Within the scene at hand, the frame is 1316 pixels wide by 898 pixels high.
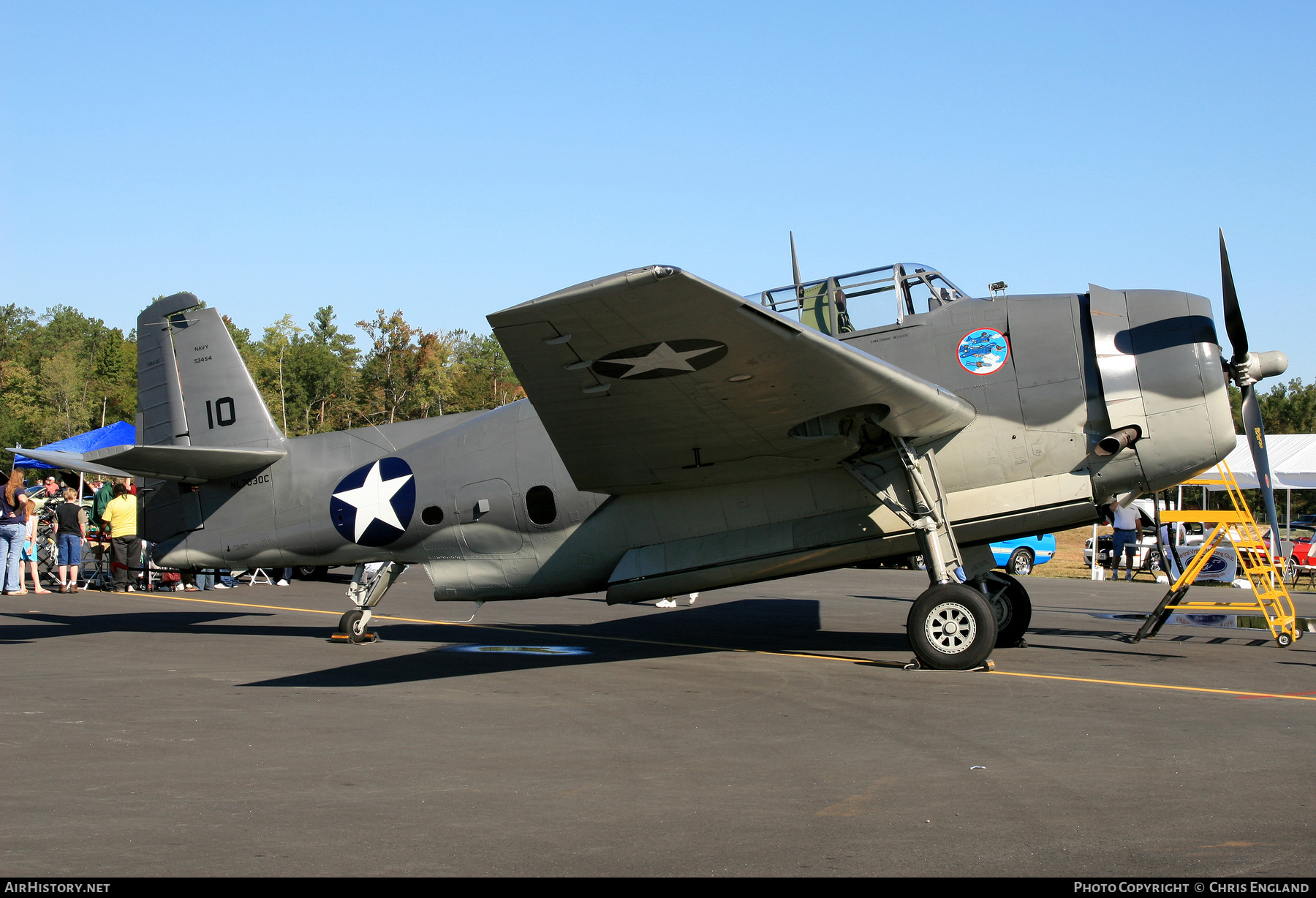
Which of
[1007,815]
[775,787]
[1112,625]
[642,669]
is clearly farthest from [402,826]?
[1112,625]

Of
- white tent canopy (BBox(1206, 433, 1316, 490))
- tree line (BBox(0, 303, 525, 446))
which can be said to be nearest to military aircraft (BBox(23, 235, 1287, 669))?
white tent canopy (BBox(1206, 433, 1316, 490))

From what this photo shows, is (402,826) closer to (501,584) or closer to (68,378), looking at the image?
(501,584)

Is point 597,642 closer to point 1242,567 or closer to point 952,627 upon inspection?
point 952,627

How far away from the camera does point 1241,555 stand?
438 inches

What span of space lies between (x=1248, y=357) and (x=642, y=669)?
659cm

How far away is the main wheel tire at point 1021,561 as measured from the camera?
24047 millimetres

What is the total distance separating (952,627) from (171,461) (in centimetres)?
905

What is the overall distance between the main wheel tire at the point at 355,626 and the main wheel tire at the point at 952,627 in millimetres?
6573

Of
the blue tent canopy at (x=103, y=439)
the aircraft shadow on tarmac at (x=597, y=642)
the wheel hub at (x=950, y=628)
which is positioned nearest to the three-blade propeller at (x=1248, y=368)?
the wheel hub at (x=950, y=628)

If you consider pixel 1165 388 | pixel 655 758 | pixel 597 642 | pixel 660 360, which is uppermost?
pixel 660 360

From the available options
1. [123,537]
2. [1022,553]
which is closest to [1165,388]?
[1022,553]

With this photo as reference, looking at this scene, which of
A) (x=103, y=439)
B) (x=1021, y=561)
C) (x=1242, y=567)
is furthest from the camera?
(x=103, y=439)

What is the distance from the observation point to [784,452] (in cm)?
946

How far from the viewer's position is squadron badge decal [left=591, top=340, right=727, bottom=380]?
24.4ft
